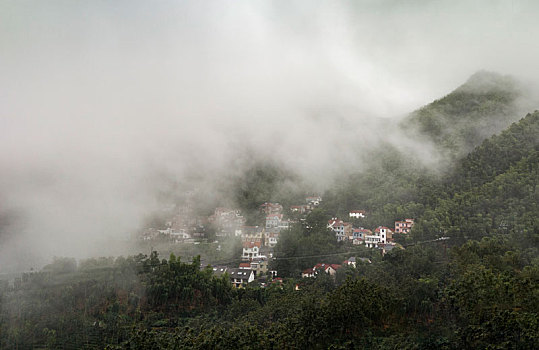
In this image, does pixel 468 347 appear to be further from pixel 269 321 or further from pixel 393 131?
pixel 393 131

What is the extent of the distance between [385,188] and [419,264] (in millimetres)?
8474

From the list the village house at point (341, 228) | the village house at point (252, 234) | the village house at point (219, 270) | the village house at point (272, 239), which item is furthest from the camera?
the village house at point (252, 234)

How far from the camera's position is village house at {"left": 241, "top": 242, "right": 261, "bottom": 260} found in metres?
18.0

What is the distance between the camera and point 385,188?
22.2 metres

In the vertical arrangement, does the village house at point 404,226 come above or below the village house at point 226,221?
below

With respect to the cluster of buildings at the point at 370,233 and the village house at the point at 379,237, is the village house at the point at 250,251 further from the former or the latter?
the village house at the point at 379,237

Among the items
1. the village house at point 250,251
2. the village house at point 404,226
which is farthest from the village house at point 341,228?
the village house at point 250,251

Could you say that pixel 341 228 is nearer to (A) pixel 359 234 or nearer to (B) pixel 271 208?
(A) pixel 359 234

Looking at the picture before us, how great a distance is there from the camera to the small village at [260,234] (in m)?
16.3

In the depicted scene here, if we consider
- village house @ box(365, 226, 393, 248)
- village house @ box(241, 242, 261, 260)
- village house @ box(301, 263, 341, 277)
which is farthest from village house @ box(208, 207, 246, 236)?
village house @ box(365, 226, 393, 248)

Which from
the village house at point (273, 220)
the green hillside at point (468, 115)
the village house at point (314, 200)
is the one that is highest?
the green hillside at point (468, 115)

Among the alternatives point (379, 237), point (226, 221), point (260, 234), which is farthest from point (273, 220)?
point (379, 237)

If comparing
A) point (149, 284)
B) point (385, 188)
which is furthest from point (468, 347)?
point (385, 188)

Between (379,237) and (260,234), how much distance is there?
5.33 metres
